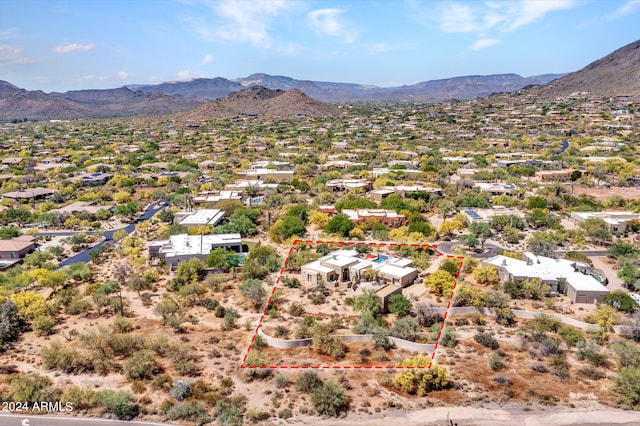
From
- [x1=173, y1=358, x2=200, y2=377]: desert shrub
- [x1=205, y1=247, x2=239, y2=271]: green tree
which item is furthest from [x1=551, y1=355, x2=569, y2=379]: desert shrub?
[x1=205, y1=247, x2=239, y2=271]: green tree

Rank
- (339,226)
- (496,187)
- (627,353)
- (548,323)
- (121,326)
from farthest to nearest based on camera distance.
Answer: (496,187)
(339,226)
(121,326)
(548,323)
(627,353)

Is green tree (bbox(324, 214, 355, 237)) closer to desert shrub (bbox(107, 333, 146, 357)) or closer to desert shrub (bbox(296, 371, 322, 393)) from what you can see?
desert shrub (bbox(296, 371, 322, 393))

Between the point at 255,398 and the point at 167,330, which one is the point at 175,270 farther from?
the point at 255,398

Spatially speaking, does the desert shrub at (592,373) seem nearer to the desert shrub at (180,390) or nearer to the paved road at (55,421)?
the desert shrub at (180,390)

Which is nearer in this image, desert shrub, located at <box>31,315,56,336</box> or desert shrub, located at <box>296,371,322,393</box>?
desert shrub, located at <box>296,371,322,393</box>

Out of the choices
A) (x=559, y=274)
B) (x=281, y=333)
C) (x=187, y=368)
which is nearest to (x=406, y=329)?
(x=281, y=333)

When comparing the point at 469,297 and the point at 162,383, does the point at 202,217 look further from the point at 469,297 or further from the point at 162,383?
the point at 469,297
